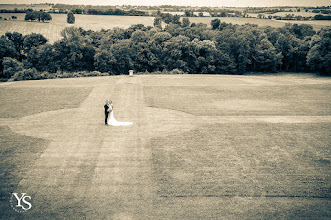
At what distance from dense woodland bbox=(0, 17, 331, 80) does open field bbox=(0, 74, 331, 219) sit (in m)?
40.6

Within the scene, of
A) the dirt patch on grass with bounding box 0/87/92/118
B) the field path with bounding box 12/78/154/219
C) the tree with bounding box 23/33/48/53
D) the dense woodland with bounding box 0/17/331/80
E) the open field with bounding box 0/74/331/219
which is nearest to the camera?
the field path with bounding box 12/78/154/219

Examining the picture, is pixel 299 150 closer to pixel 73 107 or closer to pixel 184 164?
pixel 184 164

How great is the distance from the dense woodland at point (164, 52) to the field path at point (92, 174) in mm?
46503

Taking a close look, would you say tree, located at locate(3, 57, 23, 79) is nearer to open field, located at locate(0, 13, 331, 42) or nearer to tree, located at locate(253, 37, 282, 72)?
open field, located at locate(0, 13, 331, 42)

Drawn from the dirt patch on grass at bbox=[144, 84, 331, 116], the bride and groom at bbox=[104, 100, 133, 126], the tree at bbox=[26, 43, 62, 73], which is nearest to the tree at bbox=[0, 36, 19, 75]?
the tree at bbox=[26, 43, 62, 73]

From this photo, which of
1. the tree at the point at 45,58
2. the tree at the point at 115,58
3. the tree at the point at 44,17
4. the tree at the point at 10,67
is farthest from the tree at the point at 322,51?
the tree at the point at 44,17

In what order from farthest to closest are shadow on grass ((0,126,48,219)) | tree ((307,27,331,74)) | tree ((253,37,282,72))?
1. tree ((253,37,282,72))
2. tree ((307,27,331,74))
3. shadow on grass ((0,126,48,219))

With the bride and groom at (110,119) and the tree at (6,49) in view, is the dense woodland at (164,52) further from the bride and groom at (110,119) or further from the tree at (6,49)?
the bride and groom at (110,119)

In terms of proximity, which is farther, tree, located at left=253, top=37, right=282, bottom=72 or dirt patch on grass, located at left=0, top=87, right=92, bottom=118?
tree, located at left=253, top=37, right=282, bottom=72

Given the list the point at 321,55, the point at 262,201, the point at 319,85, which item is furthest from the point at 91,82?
the point at 321,55

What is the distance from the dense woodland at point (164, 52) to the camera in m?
67.1

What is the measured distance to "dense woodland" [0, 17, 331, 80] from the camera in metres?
67.1

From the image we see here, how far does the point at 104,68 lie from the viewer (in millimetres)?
67438

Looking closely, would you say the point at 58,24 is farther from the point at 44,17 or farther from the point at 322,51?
the point at 322,51
